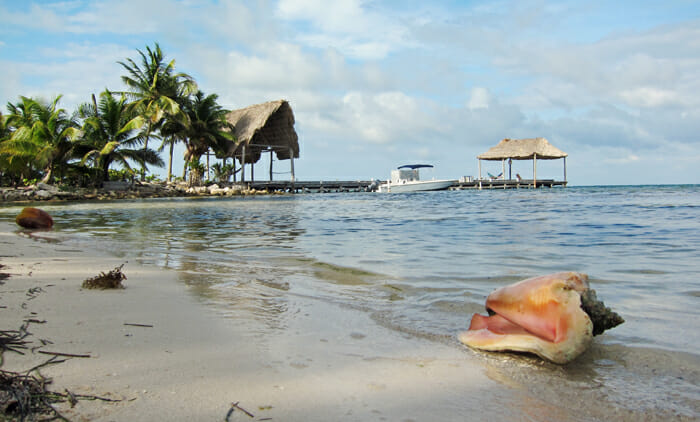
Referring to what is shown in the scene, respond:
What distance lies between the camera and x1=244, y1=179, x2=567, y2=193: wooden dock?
111 feet

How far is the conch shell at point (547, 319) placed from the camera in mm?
1815

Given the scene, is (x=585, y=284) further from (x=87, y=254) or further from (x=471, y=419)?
(x=87, y=254)

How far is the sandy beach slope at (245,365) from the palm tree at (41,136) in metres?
21.5

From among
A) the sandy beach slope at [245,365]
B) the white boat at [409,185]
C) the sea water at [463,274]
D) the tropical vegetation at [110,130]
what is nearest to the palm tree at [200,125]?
the tropical vegetation at [110,130]

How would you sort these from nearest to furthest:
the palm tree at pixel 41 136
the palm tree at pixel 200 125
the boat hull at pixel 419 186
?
the palm tree at pixel 41 136 < the palm tree at pixel 200 125 < the boat hull at pixel 419 186

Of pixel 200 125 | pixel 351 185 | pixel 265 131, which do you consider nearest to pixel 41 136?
pixel 200 125

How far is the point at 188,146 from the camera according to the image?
28375 mm

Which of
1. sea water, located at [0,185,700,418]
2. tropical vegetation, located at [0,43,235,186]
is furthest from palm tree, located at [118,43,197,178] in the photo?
sea water, located at [0,185,700,418]

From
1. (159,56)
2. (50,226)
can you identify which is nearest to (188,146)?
(159,56)

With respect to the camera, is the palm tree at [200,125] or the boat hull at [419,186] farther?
the boat hull at [419,186]

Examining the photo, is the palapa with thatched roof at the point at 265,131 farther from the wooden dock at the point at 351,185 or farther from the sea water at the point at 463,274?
the sea water at the point at 463,274

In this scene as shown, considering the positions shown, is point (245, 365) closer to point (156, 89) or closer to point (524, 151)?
point (156, 89)

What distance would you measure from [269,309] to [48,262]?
2.51 meters

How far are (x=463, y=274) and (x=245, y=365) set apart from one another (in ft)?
8.30
